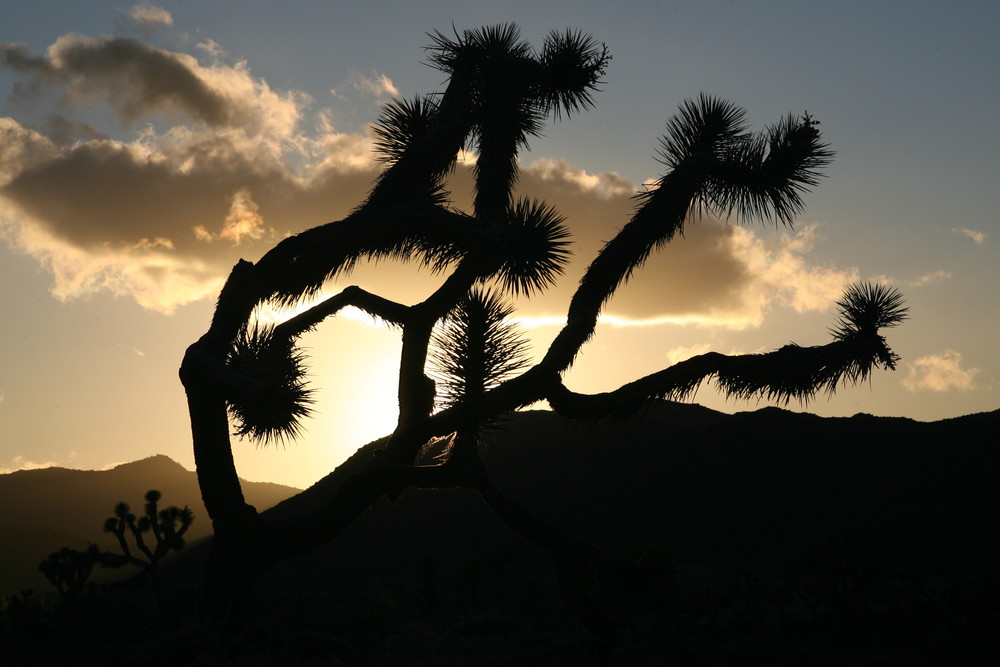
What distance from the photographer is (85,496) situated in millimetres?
145375

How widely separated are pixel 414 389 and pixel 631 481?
1566 inches

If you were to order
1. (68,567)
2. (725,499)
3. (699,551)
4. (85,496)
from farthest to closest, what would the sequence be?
(85,496)
(725,499)
(699,551)
(68,567)

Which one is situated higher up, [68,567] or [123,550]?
[123,550]

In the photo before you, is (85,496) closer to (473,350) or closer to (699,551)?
(699,551)

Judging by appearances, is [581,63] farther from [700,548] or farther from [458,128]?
[700,548]

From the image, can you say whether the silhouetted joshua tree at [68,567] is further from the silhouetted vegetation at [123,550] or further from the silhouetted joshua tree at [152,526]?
the silhouetted joshua tree at [152,526]

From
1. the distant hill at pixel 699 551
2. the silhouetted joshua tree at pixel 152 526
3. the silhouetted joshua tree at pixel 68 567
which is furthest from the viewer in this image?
the silhouetted joshua tree at pixel 152 526

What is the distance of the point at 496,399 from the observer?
24.6 feet

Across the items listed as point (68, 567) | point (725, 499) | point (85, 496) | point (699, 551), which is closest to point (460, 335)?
point (68, 567)

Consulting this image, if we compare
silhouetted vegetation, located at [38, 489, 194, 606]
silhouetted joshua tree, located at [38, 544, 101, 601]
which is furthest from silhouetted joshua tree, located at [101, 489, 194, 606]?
silhouetted joshua tree, located at [38, 544, 101, 601]

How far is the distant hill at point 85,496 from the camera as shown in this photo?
120m

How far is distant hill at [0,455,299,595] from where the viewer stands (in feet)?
393

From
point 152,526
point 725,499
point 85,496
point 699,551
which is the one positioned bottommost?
point 699,551

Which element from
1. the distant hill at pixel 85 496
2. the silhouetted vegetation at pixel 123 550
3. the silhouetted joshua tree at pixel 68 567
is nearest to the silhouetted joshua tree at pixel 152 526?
the silhouetted vegetation at pixel 123 550
